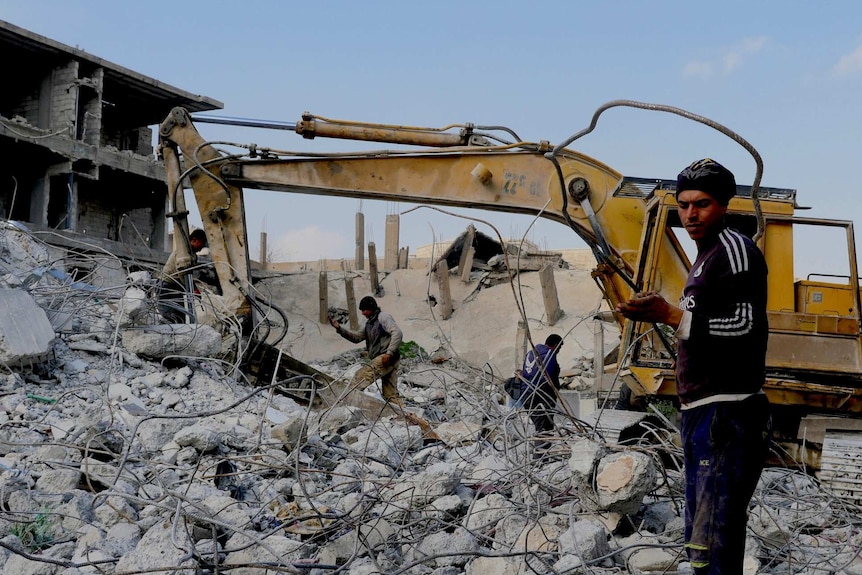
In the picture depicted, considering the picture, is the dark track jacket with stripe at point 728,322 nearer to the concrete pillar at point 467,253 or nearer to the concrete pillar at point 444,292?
the concrete pillar at point 444,292

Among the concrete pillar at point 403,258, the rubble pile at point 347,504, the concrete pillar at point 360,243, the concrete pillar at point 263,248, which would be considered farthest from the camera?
the concrete pillar at point 263,248

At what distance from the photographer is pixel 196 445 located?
555 cm

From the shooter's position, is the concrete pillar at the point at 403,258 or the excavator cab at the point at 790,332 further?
the concrete pillar at the point at 403,258

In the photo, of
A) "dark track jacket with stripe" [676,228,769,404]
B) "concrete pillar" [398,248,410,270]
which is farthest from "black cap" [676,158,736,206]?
"concrete pillar" [398,248,410,270]

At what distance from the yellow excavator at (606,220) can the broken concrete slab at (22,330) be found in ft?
5.87

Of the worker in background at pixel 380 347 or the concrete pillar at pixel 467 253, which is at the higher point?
the concrete pillar at pixel 467 253

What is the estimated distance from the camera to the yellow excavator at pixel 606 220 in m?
6.48

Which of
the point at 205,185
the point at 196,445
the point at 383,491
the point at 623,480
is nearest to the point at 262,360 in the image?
the point at 205,185

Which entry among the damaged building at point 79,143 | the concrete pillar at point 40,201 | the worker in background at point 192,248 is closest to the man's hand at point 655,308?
the worker in background at point 192,248

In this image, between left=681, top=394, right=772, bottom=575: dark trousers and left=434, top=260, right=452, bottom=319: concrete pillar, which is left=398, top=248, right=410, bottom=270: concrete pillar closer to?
left=434, top=260, right=452, bottom=319: concrete pillar

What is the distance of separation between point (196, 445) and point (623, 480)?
2730mm

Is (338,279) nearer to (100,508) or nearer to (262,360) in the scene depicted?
(262,360)

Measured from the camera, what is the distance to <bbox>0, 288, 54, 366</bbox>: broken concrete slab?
6961 mm

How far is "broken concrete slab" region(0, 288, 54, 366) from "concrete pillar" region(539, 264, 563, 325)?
15.2 m
